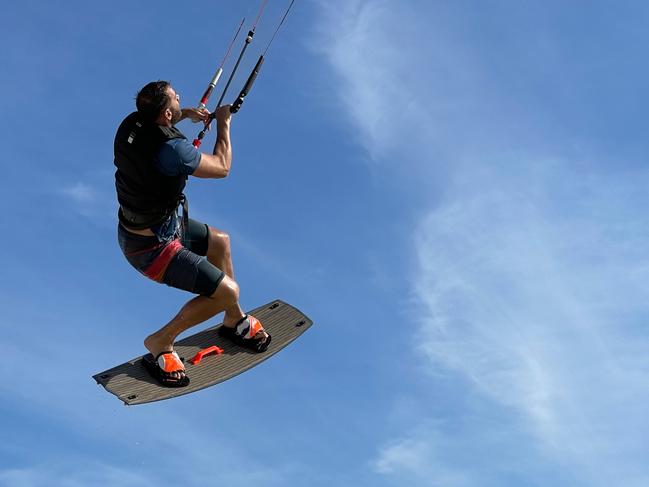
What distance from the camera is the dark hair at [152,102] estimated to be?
834 cm

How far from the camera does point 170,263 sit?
8.83 metres

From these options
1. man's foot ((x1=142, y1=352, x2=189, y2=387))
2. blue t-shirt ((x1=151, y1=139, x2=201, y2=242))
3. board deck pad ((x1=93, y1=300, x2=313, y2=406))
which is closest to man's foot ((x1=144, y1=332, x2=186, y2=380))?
man's foot ((x1=142, y1=352, x2=189, y2=387))

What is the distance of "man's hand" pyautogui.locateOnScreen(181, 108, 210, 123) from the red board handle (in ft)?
8.25

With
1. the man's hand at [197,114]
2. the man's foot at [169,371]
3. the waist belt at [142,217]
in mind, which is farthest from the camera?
the man's foot at [169,371]

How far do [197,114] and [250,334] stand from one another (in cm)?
244

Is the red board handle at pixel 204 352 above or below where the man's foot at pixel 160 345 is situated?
above

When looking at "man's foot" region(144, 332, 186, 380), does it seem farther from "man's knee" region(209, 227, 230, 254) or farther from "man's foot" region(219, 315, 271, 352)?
"man's knee" region(209, 227, 230, 254)

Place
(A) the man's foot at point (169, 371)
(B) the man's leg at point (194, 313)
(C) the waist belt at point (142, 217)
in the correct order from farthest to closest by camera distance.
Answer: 1. (A) the man's foot at point (169, 371)
2. (B) the man's leg at point (194, 313)
3. (C) the waist belt at point (142, 217)

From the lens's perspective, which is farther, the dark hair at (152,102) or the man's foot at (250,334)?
the man's foot at (250,334)

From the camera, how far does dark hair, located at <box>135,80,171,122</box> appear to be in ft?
27.4

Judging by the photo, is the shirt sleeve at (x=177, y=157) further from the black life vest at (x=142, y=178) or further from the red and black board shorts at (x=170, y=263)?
the red and black board shorts at (x=170, y=263)

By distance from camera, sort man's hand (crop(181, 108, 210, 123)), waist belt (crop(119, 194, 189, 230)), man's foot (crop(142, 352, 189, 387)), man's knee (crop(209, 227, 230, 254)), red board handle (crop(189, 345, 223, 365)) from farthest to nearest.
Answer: red board handle (crop(189, 345, 223, 365)) → man's knee (crop(209, 227, 230, 254)) → man's foot (crop(142, 352, 189, 387)) → man's hand (crop(181, 108, 210, 123)) → waist belt (crop(119, 194, 189, 230))

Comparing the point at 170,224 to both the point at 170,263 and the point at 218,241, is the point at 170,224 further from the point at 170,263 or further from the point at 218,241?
the point at 218,241

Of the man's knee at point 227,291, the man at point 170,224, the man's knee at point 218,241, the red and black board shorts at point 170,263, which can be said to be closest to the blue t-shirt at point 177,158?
the man at point 170,224
